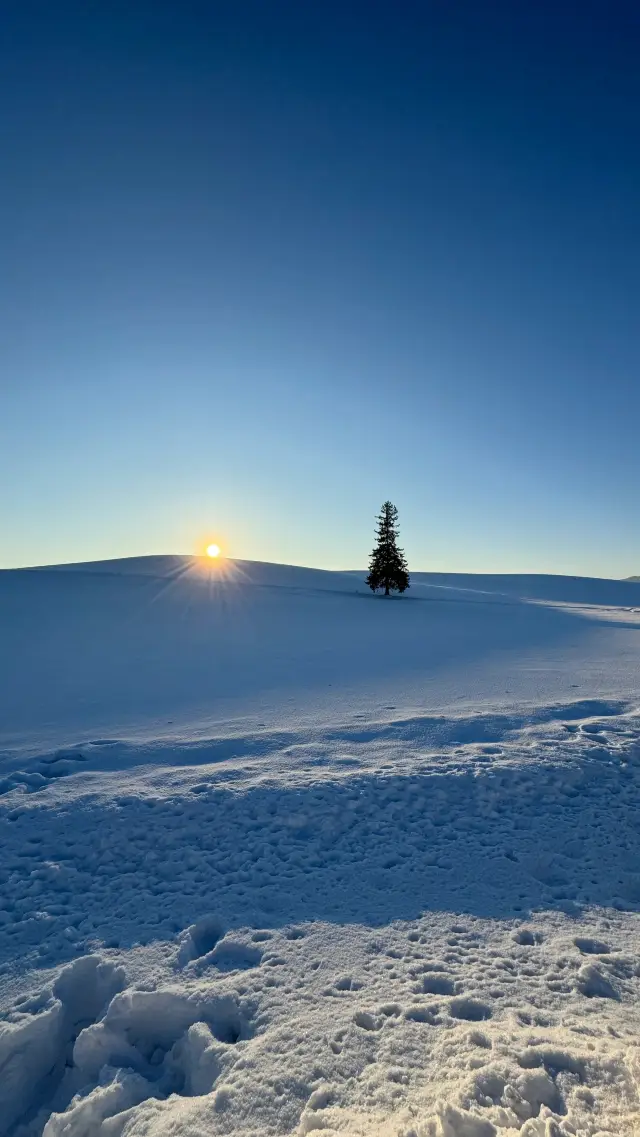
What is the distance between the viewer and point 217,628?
20.5 metres

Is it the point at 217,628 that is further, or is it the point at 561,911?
the point at 217,628

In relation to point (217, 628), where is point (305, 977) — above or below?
below

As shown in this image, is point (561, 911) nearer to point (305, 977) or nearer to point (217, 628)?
point (305, 977)

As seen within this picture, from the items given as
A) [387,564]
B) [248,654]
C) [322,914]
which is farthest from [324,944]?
[387,564]

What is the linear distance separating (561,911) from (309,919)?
215cm

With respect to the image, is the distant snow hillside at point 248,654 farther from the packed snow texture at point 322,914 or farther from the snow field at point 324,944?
the snow field at point 324,944

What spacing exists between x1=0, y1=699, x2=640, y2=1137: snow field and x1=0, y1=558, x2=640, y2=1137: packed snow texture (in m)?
0.02

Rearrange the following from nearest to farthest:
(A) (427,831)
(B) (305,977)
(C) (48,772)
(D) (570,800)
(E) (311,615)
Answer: (B) (305,977)
(A) (427,831)
(D) (570,800)
(C) (48,772)
(E) (311,615)

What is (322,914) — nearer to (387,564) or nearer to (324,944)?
(324,944)

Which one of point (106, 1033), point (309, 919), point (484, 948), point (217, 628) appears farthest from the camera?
point (217, 628)

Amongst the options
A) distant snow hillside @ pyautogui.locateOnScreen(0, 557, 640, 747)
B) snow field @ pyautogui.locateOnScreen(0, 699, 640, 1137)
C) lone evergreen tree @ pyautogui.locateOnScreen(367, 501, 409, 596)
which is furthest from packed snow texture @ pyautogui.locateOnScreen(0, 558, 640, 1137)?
lone evergreen tree @ pyautogui.locateOnScreen(367, 501, 409, 596)

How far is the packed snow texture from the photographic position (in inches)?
122

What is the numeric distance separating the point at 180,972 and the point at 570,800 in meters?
4.72

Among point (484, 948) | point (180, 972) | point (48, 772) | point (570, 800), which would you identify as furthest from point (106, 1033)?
point (570, 800)
